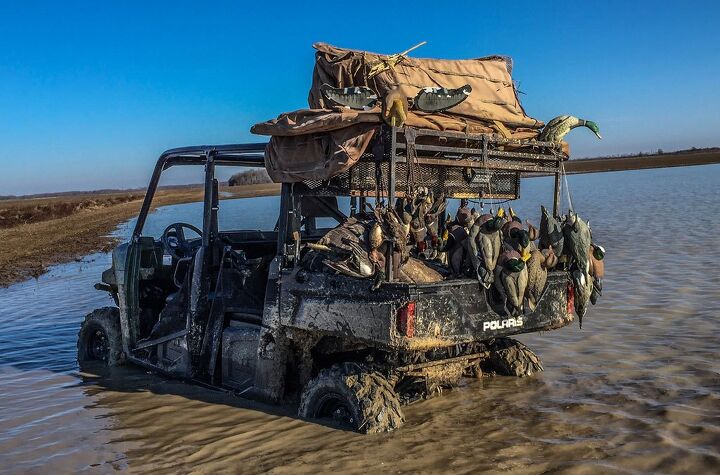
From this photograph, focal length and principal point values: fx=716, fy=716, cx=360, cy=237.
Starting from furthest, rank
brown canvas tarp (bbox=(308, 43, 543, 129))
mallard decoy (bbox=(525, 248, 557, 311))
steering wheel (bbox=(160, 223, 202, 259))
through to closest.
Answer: steering wheel (bbox=(160, 223, 202, 259)) → brown canvas tarp (bbox=(308, 43, 543, 129)) → mallard decoy (bbox=(525, 248, 557, 311))

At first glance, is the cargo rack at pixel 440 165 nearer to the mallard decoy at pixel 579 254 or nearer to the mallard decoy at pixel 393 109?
the mallard decoy at pixel 393 109

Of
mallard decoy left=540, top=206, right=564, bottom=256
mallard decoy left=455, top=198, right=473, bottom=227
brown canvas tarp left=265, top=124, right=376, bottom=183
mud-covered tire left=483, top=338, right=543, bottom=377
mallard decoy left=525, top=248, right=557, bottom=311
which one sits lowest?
mud-covered tire left=483, top=338, right=543, bottom=377

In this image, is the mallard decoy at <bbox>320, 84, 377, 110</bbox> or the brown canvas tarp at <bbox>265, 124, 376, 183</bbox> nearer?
the brown canvas tarp at <bbox>265, 124, 376, 183</bbox>

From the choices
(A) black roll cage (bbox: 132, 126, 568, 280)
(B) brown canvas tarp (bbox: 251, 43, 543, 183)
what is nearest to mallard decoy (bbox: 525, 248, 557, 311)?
(A) black roll cage (bbox: 132, 126, 568, 280)

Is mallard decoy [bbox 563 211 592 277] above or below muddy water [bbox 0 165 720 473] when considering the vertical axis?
above

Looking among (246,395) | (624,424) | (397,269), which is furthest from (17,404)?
(624,424)

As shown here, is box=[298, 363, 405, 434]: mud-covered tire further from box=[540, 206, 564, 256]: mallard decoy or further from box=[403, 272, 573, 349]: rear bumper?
box=[540, 206, 564, 256]: mallard decoy

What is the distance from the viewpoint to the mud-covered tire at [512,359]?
595 cm

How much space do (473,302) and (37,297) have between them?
10350 mm

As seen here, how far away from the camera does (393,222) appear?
4516 millimetres

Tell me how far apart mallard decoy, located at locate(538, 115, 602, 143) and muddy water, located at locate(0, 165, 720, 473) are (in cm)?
197

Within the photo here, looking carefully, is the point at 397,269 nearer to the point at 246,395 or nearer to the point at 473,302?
the point at 473,302

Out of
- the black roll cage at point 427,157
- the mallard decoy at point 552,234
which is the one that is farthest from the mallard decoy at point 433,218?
the mallard decoy at point 552,234

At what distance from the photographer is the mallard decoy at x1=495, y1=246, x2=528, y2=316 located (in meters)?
4.57
